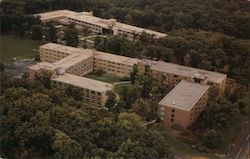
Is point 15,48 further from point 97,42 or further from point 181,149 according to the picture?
point 181,149

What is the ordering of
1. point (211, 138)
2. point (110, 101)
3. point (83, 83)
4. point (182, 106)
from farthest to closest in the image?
point (83, 83)
point (110, 101)
point (182, 106)
point (211, 138)

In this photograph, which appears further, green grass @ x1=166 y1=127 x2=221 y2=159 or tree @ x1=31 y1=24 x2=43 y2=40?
tree @ x1=31 y1=24 x2=43 y2=40

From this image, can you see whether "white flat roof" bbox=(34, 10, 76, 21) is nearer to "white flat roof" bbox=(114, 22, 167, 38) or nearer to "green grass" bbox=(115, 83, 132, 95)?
"white flat roof" bbox=(114, 22, 167, 38)

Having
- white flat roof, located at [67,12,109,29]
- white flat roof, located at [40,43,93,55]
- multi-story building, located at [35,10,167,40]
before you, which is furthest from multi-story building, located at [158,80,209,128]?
white flat roof, located at [67,12,109,29]

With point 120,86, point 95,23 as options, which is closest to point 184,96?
point 120,86

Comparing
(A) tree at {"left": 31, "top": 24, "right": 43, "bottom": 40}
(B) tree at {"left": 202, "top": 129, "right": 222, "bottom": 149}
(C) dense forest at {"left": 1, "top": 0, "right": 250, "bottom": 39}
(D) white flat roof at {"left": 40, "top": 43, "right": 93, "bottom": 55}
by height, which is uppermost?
(C) dense forest at {"left": 1, "top": 0, "right": 250, "bottom": 39}

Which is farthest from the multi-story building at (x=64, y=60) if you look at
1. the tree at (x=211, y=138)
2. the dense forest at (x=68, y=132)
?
the tree at (x=211, y=138)
